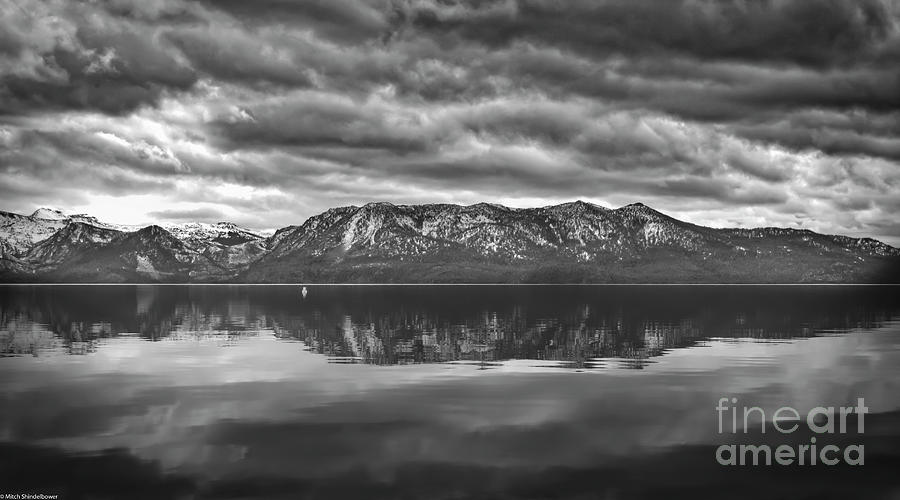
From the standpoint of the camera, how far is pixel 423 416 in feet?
110

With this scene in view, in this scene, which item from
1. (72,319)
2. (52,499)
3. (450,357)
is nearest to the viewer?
(52,499)

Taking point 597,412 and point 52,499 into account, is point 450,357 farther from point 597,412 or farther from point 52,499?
point 52,499


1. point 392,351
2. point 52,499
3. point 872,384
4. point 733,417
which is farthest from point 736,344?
point 52,499

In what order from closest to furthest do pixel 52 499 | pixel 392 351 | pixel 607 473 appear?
pixel 52 499, pixel 607 473, pixel 392 351

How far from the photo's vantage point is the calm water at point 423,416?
23.1 metres

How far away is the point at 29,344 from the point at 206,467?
2150 inches

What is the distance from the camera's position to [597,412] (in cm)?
3466

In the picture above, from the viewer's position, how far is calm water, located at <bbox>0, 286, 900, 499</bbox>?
910 inches
